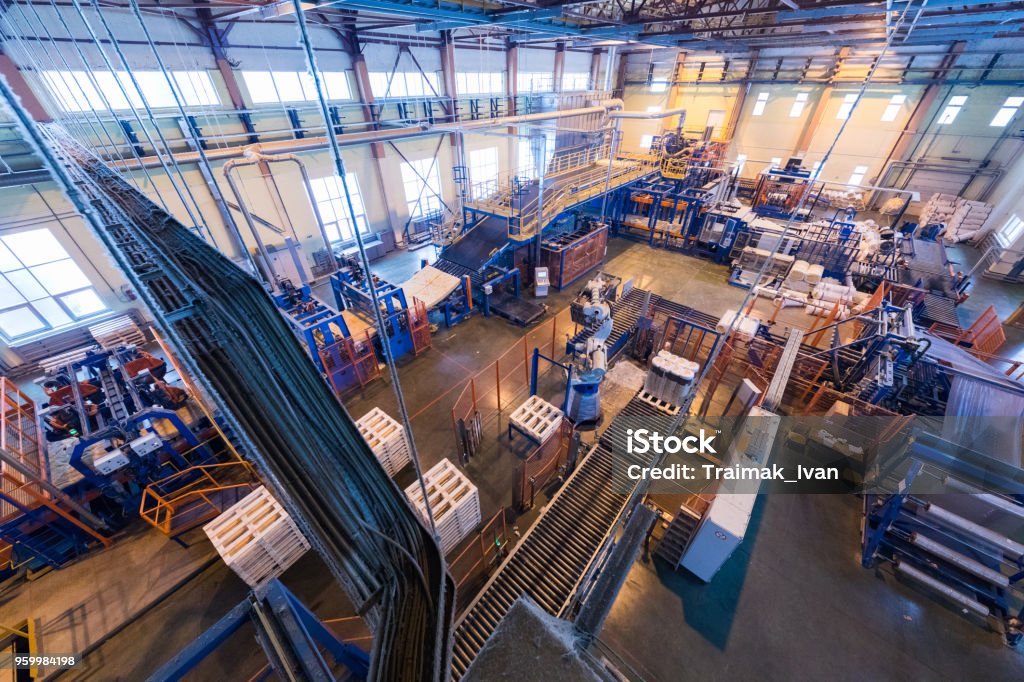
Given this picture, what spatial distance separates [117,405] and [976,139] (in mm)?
35555

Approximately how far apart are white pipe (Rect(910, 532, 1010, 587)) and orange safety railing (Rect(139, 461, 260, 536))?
12.9m

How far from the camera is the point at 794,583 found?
676 centimetres

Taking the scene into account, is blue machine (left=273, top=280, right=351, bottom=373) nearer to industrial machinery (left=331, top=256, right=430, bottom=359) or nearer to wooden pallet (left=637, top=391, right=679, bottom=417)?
industrial machinery (left=331, top=256, right=430, bottom=359)

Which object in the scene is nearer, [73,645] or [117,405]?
[73,645]

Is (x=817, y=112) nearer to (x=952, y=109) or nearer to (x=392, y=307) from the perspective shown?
(x=952, y=109)

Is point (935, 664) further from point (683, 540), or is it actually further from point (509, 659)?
point (509, 659)

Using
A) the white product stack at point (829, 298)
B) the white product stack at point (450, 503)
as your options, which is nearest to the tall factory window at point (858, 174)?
the white product stack at point (829, 298)

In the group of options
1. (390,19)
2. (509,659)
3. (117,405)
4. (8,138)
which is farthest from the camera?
(390,19)

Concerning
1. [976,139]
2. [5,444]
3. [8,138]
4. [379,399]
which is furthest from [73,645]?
[976,139]

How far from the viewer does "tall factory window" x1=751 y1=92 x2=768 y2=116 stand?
23516 mm

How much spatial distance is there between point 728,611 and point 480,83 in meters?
23.0

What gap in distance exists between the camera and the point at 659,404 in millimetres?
8453

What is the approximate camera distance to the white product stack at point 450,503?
6594 mm

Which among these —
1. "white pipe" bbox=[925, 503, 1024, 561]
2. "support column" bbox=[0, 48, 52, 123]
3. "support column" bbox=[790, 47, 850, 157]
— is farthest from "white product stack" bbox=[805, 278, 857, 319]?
"support column" bbox=[0, 48, 52, 123]
